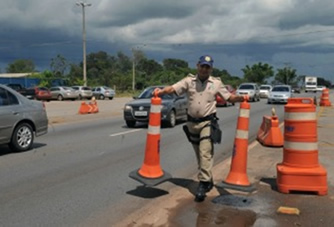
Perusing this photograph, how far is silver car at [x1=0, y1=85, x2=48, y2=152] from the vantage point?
32.4ft

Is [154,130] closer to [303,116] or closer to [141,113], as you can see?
[303,116]

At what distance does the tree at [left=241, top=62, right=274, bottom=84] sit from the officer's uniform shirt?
4158 inches

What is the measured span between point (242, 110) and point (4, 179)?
13.7ft

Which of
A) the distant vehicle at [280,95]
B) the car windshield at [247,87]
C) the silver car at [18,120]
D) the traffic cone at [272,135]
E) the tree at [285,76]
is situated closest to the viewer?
the silver car at [18,120]

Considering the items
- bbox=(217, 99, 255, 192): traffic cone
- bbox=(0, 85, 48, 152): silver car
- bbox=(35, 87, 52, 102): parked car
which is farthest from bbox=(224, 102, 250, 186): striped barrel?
bbox=(35, 87, 52, 102): parked car

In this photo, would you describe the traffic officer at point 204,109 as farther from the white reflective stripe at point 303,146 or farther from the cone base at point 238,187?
the white reflective stripe at point 303,146

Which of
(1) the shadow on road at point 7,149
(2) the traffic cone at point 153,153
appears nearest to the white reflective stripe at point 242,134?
(2) the traffic cone at point 153,153

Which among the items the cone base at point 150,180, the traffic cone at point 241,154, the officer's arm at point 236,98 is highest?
the officer's arm at point 236,98

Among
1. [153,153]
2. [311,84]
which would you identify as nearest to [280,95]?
[153,153]

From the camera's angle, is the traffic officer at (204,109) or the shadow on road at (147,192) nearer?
the traffic officer at (204,109)

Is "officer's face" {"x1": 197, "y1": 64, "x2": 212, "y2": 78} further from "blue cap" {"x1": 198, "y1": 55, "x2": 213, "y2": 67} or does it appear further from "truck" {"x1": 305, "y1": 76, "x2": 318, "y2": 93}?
"truck" {"x1": 305, "y1": 76, "x2": 318, "y2": 93}

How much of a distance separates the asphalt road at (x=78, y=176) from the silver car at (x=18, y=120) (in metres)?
0.33

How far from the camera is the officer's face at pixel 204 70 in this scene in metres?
5.81

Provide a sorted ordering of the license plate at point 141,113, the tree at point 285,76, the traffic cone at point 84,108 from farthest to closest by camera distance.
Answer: the tree at point 285,76 → the traffic cone at point 84,108 → the license plate at point 141,113
